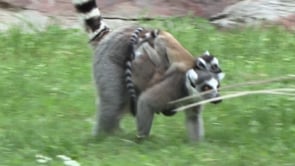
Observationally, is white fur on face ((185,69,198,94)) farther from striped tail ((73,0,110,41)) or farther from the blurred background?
the blurred background

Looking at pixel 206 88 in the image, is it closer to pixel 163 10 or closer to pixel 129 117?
pixel 129 117

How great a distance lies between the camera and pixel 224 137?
635cm

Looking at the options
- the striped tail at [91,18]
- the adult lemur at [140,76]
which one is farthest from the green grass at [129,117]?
the striped tail at [91,18]

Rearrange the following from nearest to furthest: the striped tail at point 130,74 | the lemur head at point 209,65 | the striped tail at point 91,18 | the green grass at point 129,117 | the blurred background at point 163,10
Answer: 1. the green grass at point 129,117
2. the lemur head at point 209,65
3. the striped tail at point 130,74
4. the striped tail at point 91,18
5. the blurred background at point 163,10

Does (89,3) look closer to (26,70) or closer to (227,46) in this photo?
(26,70)

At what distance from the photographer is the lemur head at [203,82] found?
231 inches

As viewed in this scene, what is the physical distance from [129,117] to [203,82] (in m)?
1.16

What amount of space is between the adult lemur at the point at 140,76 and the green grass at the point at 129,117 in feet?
0.51

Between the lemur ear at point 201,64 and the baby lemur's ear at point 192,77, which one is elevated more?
the lemur ear at point 201,64

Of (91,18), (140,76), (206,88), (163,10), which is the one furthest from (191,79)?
(163,10)

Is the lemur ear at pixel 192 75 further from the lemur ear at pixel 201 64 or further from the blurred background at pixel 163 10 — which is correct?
the blurred background at pixel 163 10

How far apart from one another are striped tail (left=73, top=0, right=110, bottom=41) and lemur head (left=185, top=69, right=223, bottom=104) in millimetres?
894

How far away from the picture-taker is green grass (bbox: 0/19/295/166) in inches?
230

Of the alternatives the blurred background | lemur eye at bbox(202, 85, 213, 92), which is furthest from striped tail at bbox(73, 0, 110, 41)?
the blurred background
